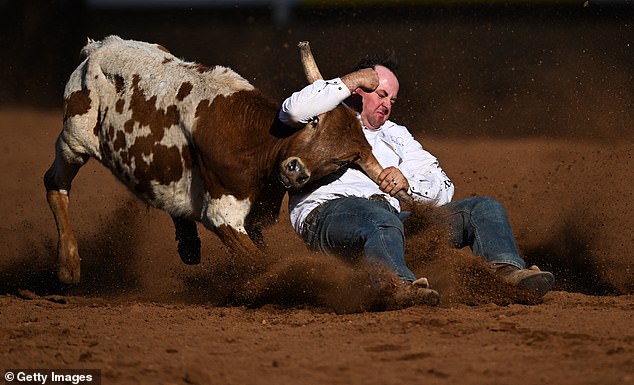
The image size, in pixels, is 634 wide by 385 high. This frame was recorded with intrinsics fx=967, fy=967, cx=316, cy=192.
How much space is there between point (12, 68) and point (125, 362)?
11480 mm

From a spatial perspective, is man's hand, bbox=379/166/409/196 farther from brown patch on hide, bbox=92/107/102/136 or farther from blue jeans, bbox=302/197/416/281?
brown patch on hide, bbox=92/107/102/136

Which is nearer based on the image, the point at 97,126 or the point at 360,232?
the point at 360,232

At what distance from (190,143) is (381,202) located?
4.11ft

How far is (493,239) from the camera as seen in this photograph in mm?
5516

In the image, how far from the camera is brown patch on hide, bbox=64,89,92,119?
21.8 feet

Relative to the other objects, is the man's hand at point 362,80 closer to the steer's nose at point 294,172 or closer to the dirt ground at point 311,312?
the steer's nose at point 294,172

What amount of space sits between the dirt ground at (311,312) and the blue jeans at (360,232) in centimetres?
11

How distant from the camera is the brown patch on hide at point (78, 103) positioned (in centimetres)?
664

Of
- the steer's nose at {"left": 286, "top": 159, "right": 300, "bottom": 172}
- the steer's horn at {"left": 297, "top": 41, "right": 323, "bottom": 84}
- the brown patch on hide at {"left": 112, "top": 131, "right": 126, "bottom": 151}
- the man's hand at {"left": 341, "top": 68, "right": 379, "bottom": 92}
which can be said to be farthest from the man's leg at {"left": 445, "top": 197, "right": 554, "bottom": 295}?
the brown patch on hide at {"left": 112, "top": 131, "right": 126, "bottom": 151}

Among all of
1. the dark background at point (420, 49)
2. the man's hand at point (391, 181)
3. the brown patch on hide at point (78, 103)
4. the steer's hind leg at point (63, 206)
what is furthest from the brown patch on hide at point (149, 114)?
the dark background at point (420, 49)

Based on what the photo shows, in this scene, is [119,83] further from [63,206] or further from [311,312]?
[311,312]

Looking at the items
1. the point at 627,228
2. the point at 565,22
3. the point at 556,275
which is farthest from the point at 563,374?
the point at 565,22

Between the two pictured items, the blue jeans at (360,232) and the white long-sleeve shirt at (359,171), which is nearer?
the blue jeans at (360,232)

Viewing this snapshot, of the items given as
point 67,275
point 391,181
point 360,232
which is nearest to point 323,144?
point 391,181
